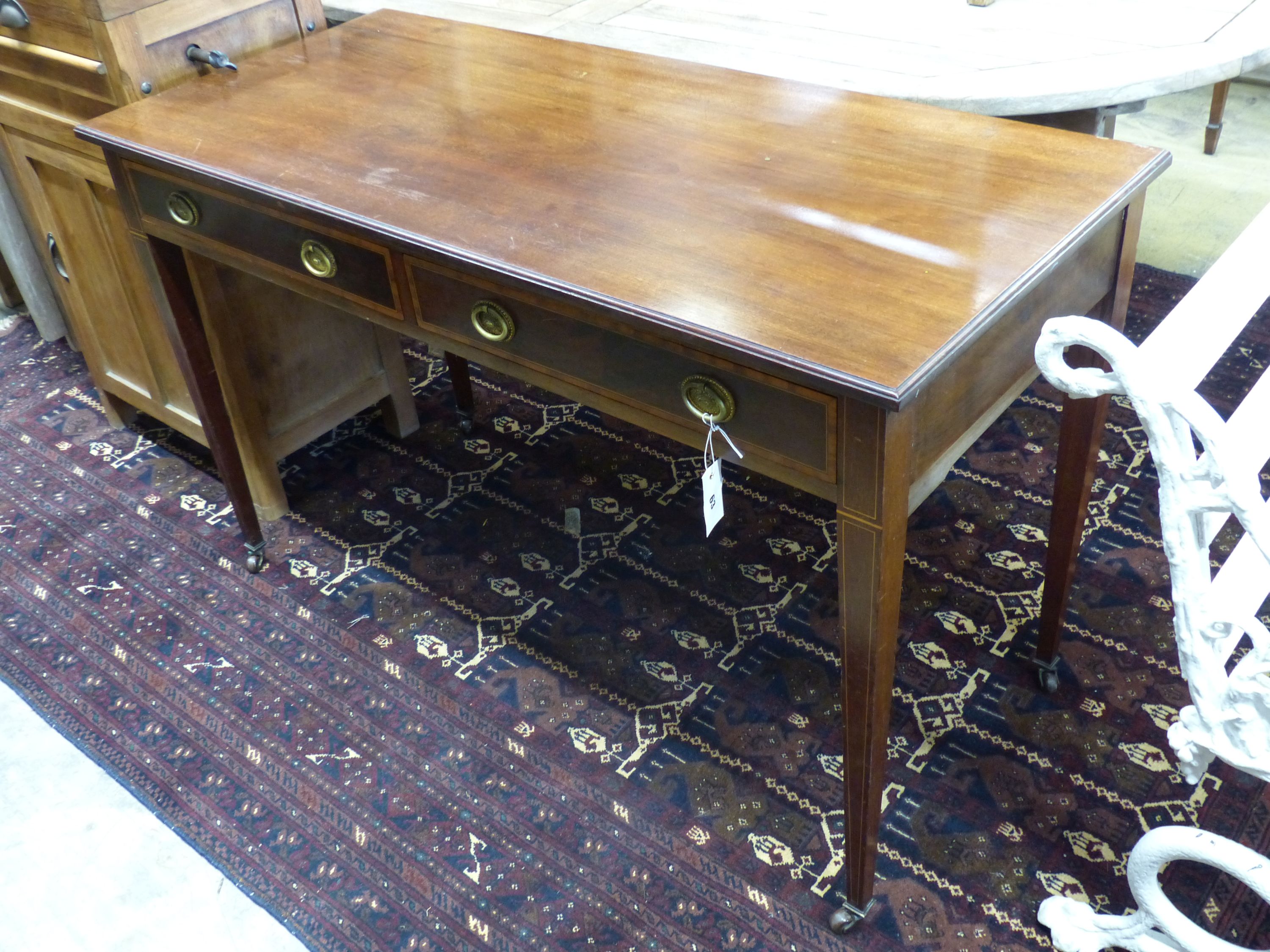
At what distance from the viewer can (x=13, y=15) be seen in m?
2.03

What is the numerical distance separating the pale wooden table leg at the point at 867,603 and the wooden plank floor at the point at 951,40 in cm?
95

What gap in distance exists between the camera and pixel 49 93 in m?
2.14

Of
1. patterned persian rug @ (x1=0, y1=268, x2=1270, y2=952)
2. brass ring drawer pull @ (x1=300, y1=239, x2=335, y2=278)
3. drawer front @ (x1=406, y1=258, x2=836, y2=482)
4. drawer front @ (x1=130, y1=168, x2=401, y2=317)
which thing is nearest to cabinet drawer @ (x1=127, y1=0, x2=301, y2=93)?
drawer front @ (x1=130, y1=168, x2=401, y2=317)

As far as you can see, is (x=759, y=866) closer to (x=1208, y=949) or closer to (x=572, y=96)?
(x=1208, y=949)

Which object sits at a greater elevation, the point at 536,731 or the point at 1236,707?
the point at 1236,707

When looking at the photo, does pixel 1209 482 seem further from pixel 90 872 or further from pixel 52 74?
pixel 52 74

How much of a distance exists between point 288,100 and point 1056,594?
1477 millimetres

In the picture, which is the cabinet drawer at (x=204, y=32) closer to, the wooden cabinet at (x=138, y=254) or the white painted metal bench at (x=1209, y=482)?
the wooden cabinet at (x=138, y=254)

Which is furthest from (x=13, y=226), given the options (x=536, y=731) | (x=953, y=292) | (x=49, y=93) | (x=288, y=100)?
(x=953, y=292)

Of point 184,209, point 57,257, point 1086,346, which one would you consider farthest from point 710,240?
point 57,257

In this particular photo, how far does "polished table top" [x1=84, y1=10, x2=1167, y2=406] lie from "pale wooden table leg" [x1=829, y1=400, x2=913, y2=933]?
0.08 m

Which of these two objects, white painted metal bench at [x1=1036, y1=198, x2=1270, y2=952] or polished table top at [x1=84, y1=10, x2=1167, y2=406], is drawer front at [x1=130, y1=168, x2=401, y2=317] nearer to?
polished table top at [x1=84, y1=10, x2=1167, y2=406]

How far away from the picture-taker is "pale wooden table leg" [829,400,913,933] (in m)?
1.17

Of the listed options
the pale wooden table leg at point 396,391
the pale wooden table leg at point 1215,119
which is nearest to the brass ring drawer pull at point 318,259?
the pale wooden table leg at point 396,391
